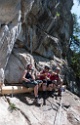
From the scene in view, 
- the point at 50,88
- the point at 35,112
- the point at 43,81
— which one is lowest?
the point at 35,112

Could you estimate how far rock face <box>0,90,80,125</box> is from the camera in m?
9.42

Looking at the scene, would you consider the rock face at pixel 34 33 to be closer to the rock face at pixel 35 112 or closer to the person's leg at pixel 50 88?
the person's leg at pixel 50 88

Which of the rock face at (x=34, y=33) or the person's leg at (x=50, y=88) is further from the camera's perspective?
the rock face at (x=34, y=33)

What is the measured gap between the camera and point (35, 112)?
10.1 meters

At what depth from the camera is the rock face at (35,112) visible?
942cm

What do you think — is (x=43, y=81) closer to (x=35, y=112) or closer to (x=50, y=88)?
(x=50, y=88)

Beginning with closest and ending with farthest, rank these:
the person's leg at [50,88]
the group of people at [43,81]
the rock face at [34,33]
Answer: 1. the group of people at [43,81]
2. the person's leg at [50,88]
3. the rock face at [34,33]

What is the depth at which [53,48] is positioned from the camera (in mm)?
14867

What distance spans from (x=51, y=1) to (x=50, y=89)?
21.3 ft

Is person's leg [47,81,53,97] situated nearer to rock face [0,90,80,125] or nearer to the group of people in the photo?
the group of people

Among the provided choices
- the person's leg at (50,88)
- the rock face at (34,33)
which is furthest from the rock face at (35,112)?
the rock face at (34,33)

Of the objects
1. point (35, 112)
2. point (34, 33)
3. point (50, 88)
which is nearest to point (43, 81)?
point (50, 88)

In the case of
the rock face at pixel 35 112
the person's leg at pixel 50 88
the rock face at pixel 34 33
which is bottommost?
the rock face at pixel 35 112

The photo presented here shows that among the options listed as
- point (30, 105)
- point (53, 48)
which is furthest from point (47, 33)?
point (30, 105)
